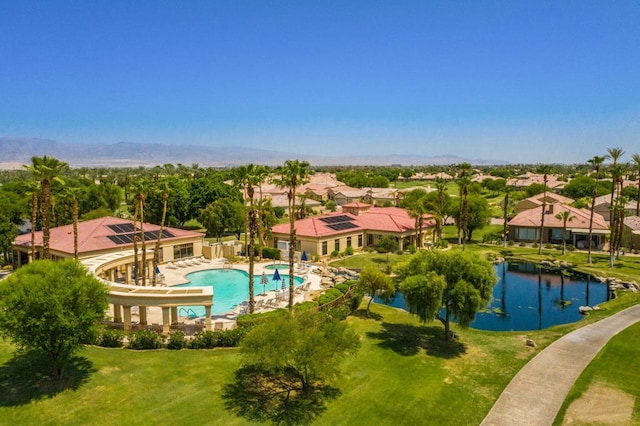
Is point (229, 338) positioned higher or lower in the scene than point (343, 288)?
lower

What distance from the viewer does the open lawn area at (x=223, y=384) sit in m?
19.3

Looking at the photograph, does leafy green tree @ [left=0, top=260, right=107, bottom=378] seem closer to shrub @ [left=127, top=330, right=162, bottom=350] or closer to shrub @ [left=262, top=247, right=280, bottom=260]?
shrub @ [left=127, top=330, right=162, bottom=350]

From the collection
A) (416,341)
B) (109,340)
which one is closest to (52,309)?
(109,340)

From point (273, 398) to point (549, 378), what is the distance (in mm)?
14065

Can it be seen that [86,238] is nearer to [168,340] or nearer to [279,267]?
[279,267]

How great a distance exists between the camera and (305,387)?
21594 millimetres

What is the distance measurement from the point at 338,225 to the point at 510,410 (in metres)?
39.7

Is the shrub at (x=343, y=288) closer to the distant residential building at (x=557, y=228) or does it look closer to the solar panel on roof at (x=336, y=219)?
the solar panel on roof at (x=336, y=219)

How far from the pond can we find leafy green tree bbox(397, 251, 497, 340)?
320 inches

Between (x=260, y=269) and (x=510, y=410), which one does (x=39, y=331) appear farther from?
(x=260, y=269)

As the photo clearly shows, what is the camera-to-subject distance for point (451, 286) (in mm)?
26719

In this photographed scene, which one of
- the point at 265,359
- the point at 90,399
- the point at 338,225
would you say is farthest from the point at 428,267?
the point at 338,225

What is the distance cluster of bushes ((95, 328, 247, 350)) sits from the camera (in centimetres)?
2597

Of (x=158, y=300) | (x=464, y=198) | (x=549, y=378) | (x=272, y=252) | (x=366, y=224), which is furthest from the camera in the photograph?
(x=464, y=198)
